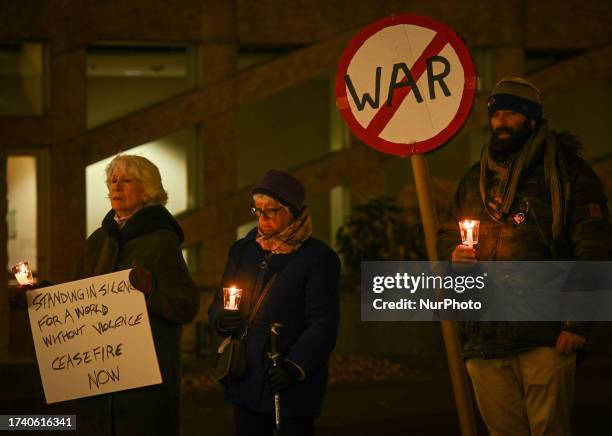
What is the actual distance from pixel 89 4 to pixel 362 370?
21.3ft

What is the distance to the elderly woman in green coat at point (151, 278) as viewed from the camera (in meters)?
5.18

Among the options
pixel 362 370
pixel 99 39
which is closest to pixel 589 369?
pixel 362 370

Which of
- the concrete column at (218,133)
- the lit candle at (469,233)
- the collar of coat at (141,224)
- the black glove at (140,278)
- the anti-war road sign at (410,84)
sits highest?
the concrete column at (218,133)

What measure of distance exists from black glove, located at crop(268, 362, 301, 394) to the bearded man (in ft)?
2.63

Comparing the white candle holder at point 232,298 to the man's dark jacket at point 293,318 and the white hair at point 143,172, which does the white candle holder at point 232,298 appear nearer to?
the man's dark jacket at point 293,318

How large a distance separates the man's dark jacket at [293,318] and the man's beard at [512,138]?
0.87 m

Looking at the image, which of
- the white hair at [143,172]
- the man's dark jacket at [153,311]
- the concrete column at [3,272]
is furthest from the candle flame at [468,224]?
the concrete column at [3,272]

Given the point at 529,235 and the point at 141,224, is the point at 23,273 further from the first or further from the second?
the point at 529,235

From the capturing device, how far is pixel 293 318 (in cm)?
512

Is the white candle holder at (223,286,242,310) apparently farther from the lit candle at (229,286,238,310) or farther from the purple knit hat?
the purple knit hat

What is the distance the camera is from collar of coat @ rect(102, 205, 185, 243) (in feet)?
17.1

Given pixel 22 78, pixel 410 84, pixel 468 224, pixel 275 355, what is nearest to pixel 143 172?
pixel 275 355

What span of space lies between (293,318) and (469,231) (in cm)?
88

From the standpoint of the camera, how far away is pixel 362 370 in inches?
424
